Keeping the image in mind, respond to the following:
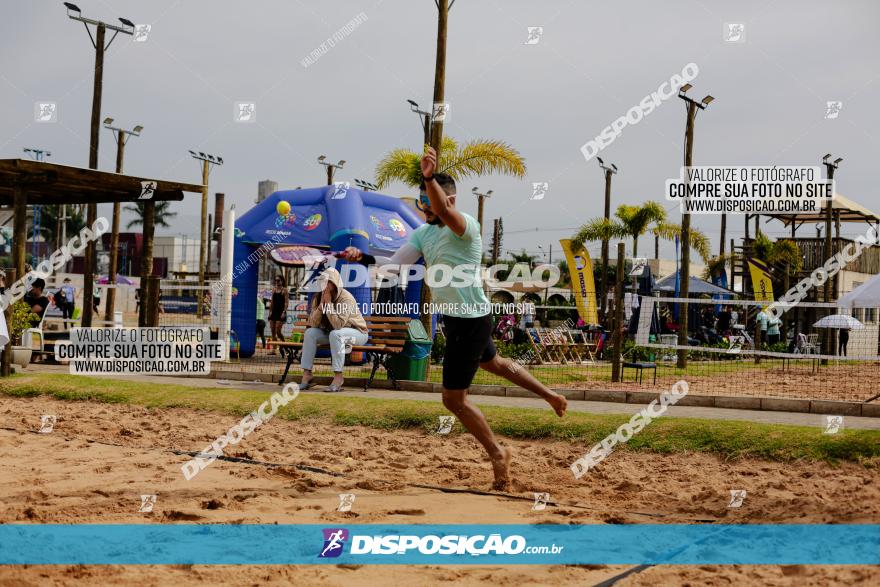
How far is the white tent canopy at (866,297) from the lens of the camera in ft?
46.5

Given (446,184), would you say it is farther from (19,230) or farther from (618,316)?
(19,230)

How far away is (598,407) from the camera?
1117cm

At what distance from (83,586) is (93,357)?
11316 millimetres

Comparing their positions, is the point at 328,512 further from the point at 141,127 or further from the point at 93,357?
the point at 141,127

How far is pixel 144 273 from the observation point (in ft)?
50.8

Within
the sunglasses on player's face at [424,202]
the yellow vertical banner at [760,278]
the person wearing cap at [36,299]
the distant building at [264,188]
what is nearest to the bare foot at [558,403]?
the sunglasses on player's face at [424,202]

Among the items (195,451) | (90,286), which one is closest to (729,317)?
(90,286)

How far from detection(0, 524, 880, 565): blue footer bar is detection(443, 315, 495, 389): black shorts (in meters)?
1.24


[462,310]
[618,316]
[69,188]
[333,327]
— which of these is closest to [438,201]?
[462,310]

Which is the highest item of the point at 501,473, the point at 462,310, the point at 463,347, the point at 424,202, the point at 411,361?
the point at 424,202

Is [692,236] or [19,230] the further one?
[692,236]

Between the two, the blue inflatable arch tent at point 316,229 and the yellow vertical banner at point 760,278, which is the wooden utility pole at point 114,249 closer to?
the blue inflatable arch tent at point 316,229

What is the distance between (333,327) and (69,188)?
6.29 metres

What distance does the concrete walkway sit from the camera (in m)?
9.88
